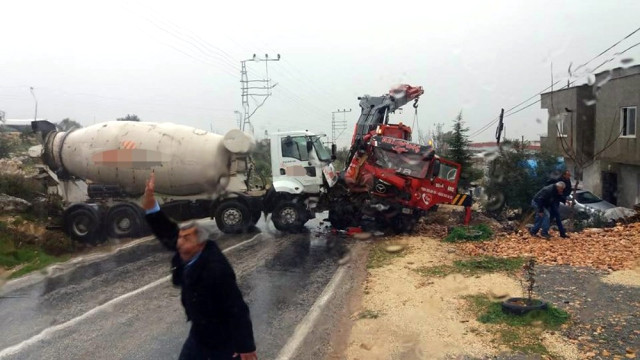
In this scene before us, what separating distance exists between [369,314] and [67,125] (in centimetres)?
999

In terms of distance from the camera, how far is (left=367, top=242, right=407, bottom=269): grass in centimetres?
1002

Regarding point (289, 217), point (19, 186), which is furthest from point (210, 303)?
point (19, 186)

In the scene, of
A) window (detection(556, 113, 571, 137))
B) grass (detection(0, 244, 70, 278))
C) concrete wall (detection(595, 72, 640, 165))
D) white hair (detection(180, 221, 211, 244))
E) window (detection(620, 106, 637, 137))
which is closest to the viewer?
white hair (detection(180, 221, 211, 244))

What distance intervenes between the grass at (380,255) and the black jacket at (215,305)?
258 inches

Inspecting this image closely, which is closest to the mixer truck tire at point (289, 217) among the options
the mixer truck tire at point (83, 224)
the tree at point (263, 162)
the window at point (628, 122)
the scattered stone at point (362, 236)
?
the tree at point (263, 162)

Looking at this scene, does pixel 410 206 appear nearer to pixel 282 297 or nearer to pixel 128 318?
pixel 282 297

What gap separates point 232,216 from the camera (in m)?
13.8

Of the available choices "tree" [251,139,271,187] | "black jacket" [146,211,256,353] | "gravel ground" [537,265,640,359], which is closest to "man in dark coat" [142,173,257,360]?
"black jacket" [146,211,256,353]

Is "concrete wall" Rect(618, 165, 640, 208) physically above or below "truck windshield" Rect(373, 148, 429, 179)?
below

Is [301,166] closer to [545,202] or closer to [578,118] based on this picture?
[545,202]

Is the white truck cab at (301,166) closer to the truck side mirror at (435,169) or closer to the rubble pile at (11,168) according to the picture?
the truck side mirror at (435,169)

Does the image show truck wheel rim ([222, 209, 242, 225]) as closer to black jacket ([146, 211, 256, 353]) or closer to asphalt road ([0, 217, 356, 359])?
asphalt road ([0, 217, 356, 359])

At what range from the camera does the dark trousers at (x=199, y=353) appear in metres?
3.43

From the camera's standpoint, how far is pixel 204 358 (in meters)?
3.48
